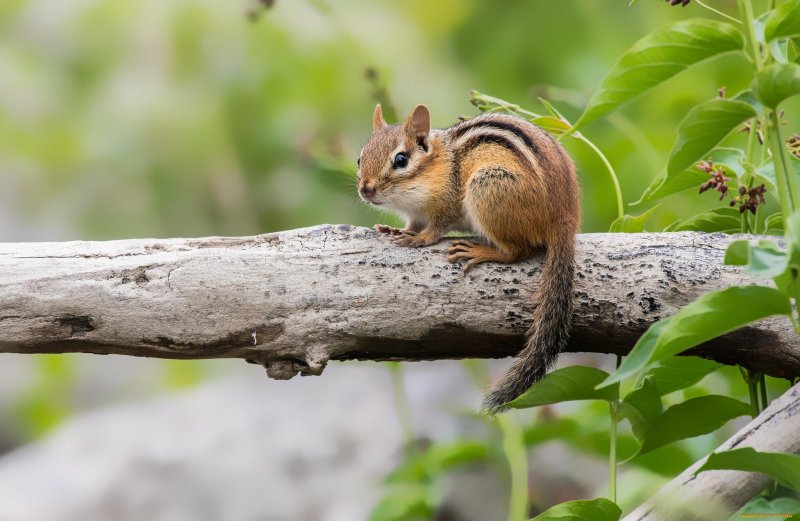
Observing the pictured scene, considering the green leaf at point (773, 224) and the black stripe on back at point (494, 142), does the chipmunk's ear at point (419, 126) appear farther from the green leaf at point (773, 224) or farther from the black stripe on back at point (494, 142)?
the green leaf at point (773, 224)

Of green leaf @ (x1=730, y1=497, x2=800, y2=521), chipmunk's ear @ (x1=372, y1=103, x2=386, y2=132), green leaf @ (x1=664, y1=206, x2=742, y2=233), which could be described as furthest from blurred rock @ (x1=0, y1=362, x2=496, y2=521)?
green leaf @ (x1=730, y1=497, x2=800, y2=521)

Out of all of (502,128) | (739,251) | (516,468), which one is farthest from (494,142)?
(739,251)

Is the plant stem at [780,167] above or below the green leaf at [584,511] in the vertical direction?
above

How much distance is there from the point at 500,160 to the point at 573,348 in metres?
0.31

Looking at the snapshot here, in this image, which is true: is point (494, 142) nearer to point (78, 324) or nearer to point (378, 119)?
point (378, 119)

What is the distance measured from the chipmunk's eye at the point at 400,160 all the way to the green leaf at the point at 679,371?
582mm

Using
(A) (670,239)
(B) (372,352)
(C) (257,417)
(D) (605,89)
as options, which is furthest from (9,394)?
(D) (605,89)

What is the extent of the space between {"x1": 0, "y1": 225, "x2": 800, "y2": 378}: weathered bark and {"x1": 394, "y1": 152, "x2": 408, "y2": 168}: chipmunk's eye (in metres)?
0.35

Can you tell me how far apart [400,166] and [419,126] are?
73 mm

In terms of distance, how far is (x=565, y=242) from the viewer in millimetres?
1170

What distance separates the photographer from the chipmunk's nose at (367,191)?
4.81ft

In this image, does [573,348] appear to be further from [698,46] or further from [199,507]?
[199,507]

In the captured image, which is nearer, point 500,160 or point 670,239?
point 670,239

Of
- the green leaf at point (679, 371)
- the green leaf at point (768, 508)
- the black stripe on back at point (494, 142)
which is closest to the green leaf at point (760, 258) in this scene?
the green leaf at point (768, 508)
